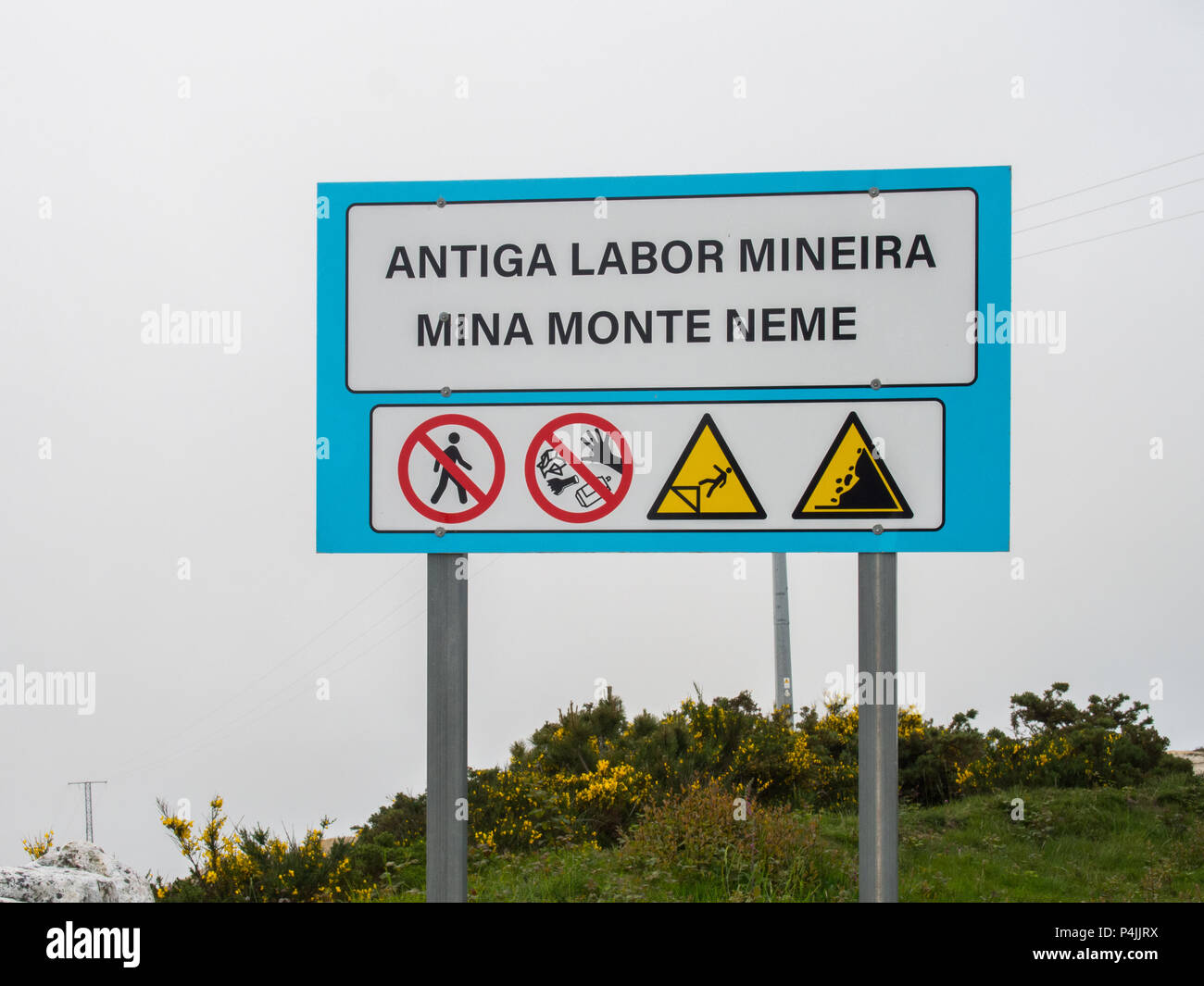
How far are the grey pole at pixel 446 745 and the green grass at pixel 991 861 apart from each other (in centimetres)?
248

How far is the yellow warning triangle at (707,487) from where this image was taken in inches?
136

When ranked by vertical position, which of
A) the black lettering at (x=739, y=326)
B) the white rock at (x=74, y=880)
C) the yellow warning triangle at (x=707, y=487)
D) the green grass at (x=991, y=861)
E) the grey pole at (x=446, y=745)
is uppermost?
the black lettering at (x=739, y=326)

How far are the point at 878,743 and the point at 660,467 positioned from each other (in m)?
1.22

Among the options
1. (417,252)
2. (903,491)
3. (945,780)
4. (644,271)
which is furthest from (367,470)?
(945,780)

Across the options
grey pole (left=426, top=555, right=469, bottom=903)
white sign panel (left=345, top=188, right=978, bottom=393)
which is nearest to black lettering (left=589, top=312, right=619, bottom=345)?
white sign panel (left=345, top=188, right=978, bottom=393)

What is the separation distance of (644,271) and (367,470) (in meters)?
1.26

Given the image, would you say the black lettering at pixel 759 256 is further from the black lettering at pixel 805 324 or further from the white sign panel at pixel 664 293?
the black lettering at pixel 805 324

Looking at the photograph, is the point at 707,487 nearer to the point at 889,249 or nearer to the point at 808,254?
the point at 808,254

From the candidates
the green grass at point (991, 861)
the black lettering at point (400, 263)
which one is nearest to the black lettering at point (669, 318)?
the black lettering at point (400, 263)

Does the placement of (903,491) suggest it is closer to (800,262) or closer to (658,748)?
(800,262)

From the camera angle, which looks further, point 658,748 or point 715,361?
point 658,748

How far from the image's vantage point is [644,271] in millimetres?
3521
